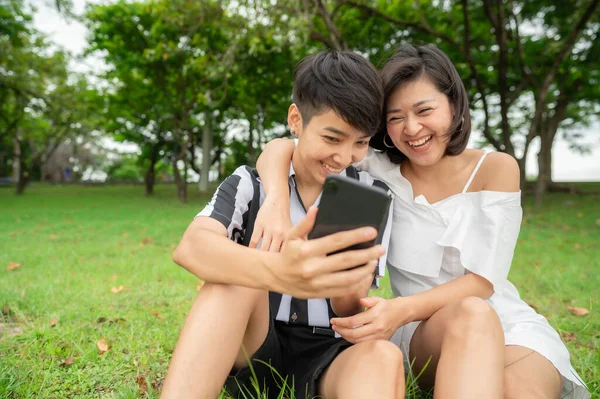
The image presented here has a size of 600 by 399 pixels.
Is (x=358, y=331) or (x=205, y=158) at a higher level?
(x=205, y=158)

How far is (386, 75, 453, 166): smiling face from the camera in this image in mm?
1884

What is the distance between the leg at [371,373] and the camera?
139 cm

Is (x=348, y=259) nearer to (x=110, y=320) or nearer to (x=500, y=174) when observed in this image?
(x=500, y=174)

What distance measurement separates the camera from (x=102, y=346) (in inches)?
100

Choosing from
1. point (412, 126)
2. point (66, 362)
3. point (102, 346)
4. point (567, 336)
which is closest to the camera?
point (412, 126)

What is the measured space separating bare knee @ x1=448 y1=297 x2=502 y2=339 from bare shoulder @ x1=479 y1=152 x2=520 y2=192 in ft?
1.77

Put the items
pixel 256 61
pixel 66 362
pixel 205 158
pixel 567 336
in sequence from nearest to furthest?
pixel 66 362
pixel 567 336
pixel 256 61
pixel 205 158

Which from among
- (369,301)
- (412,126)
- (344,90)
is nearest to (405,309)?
(369,301)

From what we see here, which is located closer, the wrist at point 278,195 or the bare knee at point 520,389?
the bare knee at point 520,389

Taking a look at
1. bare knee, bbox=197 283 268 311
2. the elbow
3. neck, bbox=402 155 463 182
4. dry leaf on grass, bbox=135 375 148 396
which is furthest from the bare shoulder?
dry leaf on grass, bbox=135 375 148 396

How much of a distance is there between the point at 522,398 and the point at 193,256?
1.23m

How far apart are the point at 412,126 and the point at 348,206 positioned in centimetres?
81

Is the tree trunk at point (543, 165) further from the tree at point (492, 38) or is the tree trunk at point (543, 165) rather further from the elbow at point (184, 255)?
the elbow at point (184, 255)

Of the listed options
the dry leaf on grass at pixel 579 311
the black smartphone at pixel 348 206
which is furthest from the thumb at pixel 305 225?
the dry leaf on grass at pixel 579 311
